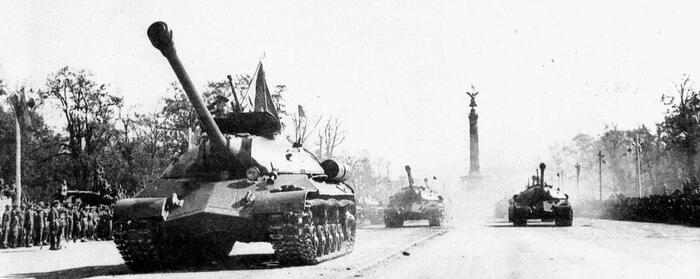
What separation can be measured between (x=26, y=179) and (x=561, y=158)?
73110 millimetres

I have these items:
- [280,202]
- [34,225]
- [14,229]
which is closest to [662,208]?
[34,225]

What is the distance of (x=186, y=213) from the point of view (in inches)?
496

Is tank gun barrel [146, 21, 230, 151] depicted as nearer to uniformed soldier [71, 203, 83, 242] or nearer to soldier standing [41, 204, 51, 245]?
soldier standing [41, 204, 51, 245]

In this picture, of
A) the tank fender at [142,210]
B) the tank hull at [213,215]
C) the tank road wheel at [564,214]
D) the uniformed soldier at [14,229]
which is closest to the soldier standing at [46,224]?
the uniformed soldier at [14,229]

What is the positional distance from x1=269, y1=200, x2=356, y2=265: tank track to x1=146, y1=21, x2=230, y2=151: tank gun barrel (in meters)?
1.86

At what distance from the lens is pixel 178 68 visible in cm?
1159

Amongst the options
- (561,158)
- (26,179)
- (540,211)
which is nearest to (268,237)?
(540,211)

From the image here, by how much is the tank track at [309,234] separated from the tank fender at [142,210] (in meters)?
1.74

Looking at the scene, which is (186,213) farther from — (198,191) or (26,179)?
(26,179)

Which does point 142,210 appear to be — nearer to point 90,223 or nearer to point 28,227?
point 28,227

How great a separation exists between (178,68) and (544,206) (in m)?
22.4

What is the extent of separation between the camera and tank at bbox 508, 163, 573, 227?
102 feet

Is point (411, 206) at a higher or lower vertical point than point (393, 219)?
higher

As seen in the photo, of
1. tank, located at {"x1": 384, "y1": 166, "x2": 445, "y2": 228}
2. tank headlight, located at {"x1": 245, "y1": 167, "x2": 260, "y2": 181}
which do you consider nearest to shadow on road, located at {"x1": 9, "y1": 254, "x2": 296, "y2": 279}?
tank headlight, located at {"x1": 245, "y1": 167, "x2": 260, "y2": 181}
